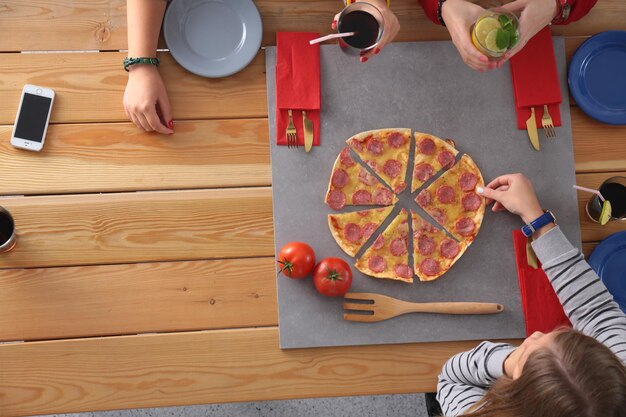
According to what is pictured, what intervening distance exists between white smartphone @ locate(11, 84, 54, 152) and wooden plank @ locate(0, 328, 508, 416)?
1.55 ft

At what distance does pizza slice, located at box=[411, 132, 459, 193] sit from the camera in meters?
1.51

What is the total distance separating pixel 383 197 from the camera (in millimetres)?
1508

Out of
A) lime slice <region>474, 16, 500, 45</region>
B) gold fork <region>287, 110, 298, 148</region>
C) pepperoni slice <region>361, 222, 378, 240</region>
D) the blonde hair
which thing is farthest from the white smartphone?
the blonde hair

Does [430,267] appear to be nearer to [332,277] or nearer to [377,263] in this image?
[377,263]

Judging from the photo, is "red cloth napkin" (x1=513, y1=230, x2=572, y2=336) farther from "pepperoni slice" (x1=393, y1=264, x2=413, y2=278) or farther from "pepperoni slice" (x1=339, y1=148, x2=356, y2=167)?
"pepperoni slice" (x1=339, y1=148, x2=356, y2=167)

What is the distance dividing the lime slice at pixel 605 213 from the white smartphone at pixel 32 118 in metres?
1.35

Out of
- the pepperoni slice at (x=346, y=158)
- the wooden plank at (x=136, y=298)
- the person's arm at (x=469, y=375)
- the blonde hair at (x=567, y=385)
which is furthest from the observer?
the pepperoni slice at (x=346, y=158)

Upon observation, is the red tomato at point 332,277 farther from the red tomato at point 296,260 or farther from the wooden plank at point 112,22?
the wooden plank at point 112,22

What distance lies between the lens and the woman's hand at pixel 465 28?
4.52 feet

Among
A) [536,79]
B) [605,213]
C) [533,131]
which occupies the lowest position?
[605,213]

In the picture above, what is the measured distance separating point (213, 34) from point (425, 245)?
2.45 feet

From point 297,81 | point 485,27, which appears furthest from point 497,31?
point 297,81

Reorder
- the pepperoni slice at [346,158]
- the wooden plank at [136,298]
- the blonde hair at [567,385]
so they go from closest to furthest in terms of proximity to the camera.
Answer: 1. the blonde hair at [567,385]
2. the wooden plank at [136,298]
3. the pepperoni slice at [346,158]

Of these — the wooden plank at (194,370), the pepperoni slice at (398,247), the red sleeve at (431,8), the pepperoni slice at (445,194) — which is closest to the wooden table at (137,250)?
the wooden plank at (194,370)
